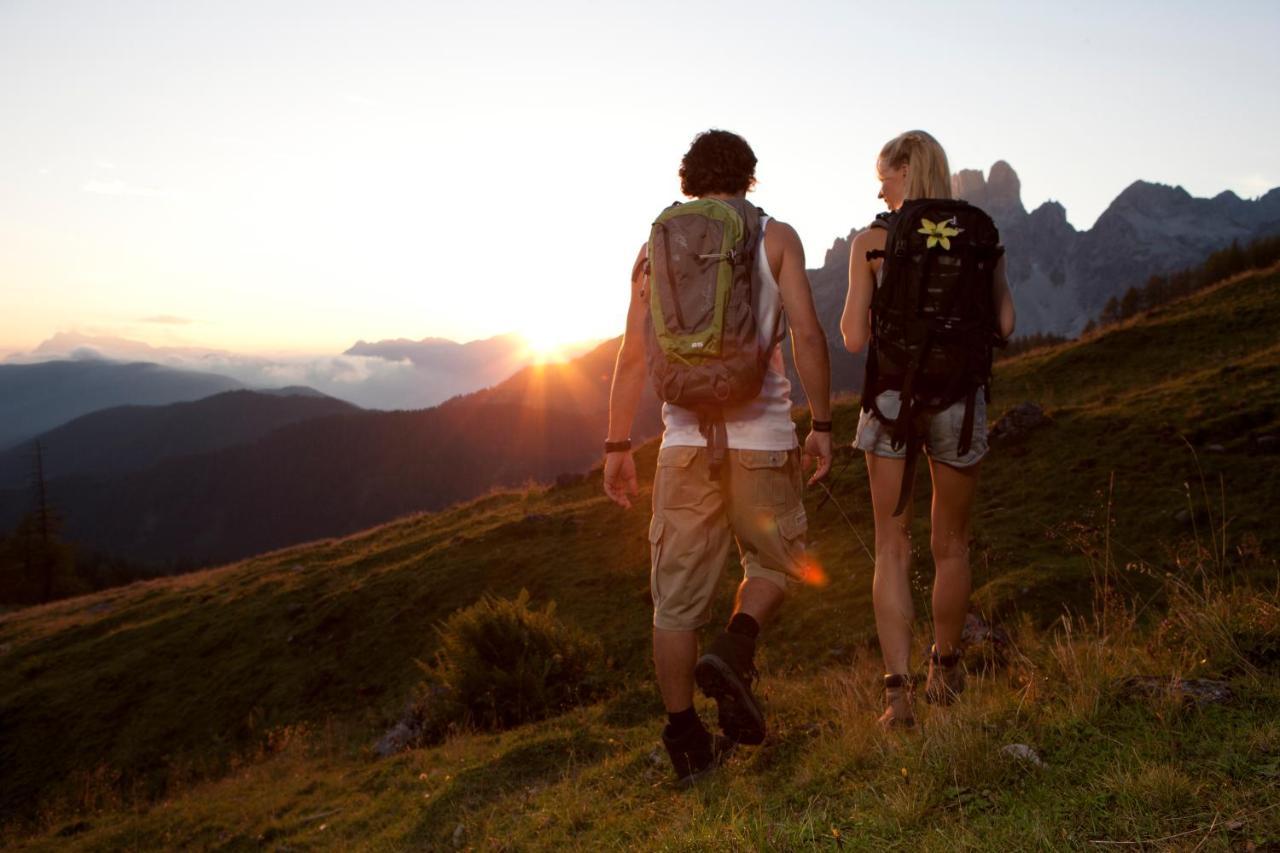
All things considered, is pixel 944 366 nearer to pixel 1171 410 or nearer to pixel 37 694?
pixel 1171 410

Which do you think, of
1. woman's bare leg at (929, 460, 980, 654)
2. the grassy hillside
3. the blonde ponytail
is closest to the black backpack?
the blonde ponytail

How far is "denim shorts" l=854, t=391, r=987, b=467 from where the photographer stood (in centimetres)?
358

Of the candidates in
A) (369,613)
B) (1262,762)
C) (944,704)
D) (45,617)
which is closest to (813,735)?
(944,704)

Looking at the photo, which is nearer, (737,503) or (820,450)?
(737,503)

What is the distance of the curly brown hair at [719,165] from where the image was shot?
378 centimetres

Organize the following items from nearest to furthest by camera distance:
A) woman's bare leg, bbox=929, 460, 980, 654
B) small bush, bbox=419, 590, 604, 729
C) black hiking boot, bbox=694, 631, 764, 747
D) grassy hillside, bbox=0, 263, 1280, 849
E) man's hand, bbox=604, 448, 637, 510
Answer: grassy hillside, bbox=0, 263, 1280, 849, black hiking boot, bbox=694, 631, 764, 747, woman's bare leg, bbox=929, 460, 980, 654, man's hand, bbox=604, 448, 637, 510, small bush, bbox=419, 590, 604, 729

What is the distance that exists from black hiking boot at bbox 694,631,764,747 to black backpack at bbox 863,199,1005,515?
1.07 metres

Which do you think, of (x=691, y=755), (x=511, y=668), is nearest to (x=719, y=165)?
(x=691, y=755)

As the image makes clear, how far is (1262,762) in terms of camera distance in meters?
2.57

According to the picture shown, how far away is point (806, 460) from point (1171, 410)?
30.4 feet

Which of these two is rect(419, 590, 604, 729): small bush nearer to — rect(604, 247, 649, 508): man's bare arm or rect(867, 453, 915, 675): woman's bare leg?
rect(604, 247, 649, 508): man's bare arm

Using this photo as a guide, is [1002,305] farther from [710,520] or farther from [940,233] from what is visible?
[710,520]

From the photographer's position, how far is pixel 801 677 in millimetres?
6375

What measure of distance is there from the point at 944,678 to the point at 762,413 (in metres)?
1.60
